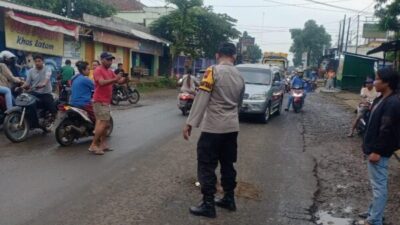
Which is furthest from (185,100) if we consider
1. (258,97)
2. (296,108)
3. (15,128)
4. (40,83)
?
(15,128)

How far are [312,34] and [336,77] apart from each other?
3518 cm

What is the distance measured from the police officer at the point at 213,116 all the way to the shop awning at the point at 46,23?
12.9 meters

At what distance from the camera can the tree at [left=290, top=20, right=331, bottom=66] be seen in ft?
222

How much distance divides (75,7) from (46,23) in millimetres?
16315

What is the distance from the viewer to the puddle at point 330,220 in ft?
15.9

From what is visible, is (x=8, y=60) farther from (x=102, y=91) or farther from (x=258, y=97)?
(x=258, y=97)

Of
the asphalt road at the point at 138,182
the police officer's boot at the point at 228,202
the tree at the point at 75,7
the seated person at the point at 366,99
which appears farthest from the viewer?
the tree at the point at 75,7

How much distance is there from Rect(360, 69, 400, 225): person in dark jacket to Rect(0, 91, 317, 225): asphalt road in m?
0.81

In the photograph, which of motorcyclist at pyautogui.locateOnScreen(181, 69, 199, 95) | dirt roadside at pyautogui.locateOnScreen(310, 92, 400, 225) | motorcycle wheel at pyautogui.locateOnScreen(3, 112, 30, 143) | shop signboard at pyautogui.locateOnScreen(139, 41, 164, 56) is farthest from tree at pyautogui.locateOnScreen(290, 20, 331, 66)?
motorcycle wheel at pyautogui.locateOnScreen(3, 112, 30, 143)

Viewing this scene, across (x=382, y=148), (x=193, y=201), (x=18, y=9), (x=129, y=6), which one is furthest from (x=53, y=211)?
(x=129, y=6)

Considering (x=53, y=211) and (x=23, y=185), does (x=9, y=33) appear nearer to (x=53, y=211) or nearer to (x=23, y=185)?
(x=23, y=185)

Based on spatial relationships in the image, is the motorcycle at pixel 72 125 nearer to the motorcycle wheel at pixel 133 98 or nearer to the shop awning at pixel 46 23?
the motorcycle wheel at pixel 133 98

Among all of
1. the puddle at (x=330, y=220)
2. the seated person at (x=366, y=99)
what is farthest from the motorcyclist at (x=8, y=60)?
the seated person at (x=366, y=99)

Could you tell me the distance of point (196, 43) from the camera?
113 feet
